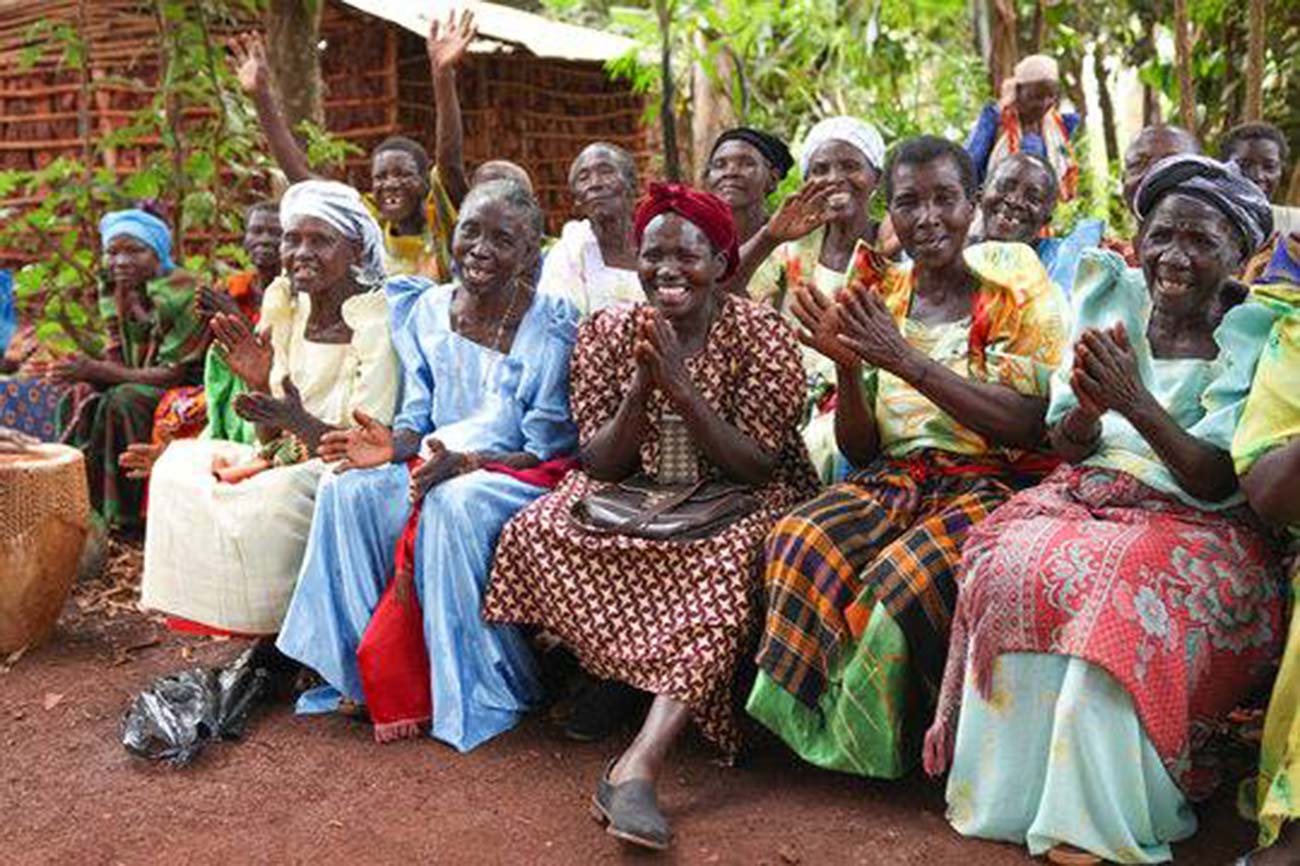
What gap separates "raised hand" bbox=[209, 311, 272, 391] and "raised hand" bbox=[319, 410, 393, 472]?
50 cm

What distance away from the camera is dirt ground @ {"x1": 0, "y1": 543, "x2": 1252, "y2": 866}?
130 inches

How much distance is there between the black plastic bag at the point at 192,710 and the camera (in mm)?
4012

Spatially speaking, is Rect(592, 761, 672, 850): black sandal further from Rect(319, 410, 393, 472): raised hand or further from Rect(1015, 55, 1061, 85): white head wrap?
Rect(1015, 55, 1061, 85): white head wrap

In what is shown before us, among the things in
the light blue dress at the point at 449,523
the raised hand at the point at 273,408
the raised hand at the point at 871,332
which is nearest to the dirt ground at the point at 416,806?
the light blue dress at the point at 449,523

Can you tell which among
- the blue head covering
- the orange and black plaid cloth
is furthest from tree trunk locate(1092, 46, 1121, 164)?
the orange and black plaid cloth

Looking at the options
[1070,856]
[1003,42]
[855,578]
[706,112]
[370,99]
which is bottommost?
[1070,856]

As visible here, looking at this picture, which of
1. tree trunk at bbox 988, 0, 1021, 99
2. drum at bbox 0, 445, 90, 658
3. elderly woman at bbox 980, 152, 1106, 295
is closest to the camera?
elderly woman at bbox 980, 152, 1106, 295

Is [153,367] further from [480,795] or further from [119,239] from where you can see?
[480,795]

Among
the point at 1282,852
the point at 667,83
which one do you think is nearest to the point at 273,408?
the point at 1282,852

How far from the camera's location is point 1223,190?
10.5 feet

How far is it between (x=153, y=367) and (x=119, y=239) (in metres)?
0.60

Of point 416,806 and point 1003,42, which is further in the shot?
point 1003,42

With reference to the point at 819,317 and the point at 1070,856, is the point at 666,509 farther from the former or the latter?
the point at 1070,856

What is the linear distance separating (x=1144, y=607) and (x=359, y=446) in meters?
2.35
